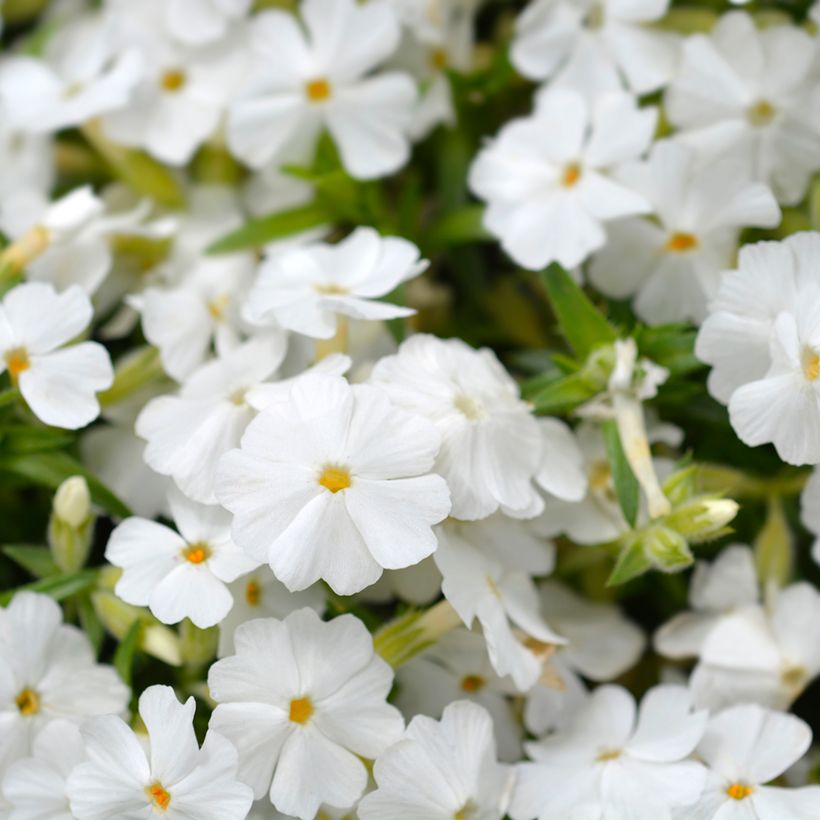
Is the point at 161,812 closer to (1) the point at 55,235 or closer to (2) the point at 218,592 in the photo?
(2) the point at 218,592

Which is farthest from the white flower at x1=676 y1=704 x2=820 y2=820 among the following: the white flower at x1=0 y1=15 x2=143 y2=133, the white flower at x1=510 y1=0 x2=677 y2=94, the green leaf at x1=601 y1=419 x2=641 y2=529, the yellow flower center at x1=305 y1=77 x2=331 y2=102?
the white flower at x1=0 y1=15 x2=143 y2=133

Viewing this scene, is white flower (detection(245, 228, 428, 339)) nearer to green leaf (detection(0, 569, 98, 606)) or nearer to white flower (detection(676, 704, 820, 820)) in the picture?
green leaf (detection(0, 569, 98, 606))

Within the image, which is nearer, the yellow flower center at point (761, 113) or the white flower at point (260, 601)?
the white flower at point (260, 601)

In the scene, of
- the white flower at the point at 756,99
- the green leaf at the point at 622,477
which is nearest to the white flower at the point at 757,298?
the green leaf at the point at 622,477

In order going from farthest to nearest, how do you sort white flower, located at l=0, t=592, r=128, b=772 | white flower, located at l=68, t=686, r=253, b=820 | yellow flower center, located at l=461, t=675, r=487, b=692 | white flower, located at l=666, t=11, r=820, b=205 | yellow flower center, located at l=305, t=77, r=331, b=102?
yellow flower center, located at l=305, t=77, r=331, b=102
white flower, located at l=666, t=11, r=820, b=205
yellow flower center, located at l=461, t=675, r=487, b=692
white flower, located at l=0, t=592, r=128, b=772
white flower, located at l=68, t=686, r=253, b=820

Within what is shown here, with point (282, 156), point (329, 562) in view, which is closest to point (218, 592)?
point (329, 562)

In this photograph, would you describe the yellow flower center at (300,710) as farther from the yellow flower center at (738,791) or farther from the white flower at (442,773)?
the yellow flower center at (738,791)

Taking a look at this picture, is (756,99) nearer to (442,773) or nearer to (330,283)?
(330,283)
